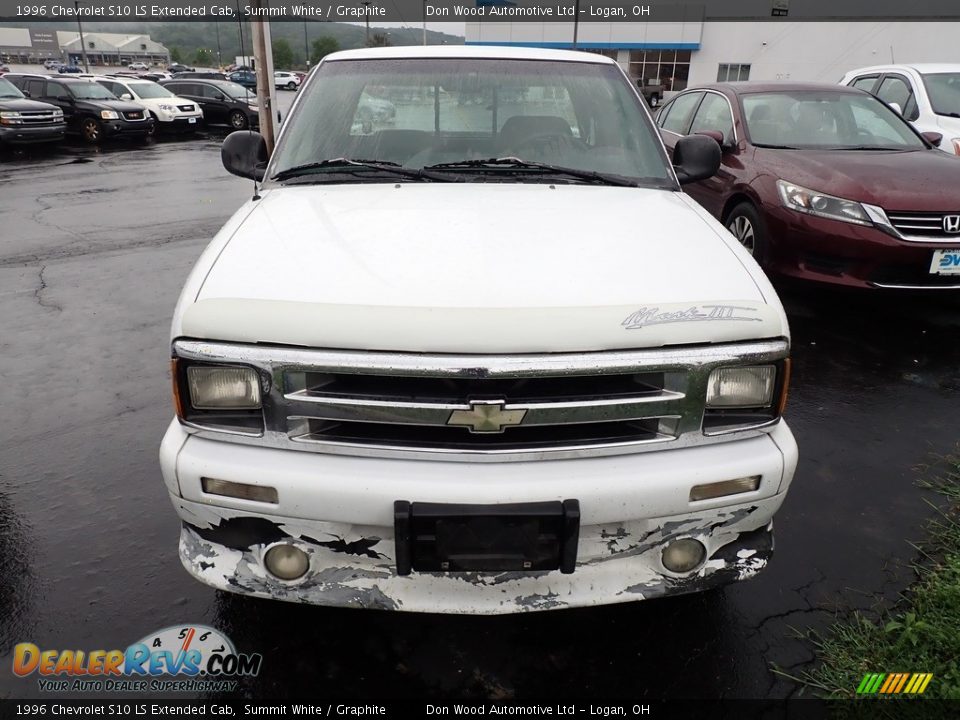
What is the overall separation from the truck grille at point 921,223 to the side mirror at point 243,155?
4.00m

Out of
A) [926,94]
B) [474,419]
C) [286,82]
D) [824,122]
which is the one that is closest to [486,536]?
[474,419]

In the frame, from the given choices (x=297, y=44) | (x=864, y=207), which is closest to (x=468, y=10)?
(x=864, y=207)

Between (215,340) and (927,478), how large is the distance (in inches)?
126

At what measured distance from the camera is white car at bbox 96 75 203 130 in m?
19.4

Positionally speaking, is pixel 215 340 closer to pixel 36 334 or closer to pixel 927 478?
pixel 927 478

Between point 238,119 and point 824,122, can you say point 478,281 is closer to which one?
point 824,122

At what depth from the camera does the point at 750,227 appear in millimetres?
5531

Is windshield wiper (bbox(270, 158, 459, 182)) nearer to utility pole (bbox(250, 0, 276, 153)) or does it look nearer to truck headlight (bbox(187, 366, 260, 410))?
truck headlight (bbox(187, 366, 260, 410))

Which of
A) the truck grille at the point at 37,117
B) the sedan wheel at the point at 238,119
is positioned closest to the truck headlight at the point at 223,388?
Answer: the truck grille at the point at 37,117

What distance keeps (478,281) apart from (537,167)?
1.17 m

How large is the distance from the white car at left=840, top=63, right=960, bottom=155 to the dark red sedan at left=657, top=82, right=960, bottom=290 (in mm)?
1169

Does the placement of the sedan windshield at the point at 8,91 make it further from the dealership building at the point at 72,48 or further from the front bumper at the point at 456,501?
the dealership building at the point at 72,48

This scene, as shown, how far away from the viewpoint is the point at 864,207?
4719mm

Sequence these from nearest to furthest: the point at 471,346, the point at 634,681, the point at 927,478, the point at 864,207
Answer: the point at 471,346
the point at 634,681
the point at 927,478
the point at 864,207
